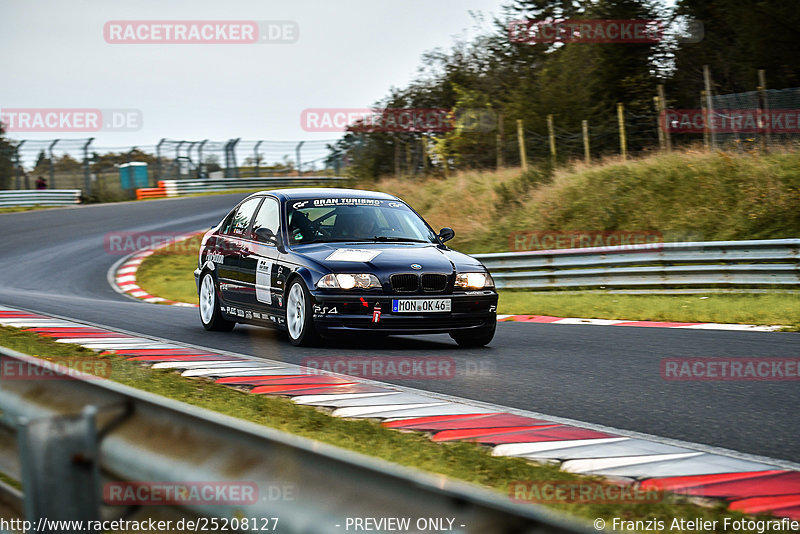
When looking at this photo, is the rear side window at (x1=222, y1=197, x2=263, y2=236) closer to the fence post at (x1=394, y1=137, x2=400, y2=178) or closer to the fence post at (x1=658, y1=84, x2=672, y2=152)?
the fence post at (x1=658, y1=84, x2=672, y2=152)

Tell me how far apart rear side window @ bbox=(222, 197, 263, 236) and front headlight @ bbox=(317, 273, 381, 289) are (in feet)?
7.18

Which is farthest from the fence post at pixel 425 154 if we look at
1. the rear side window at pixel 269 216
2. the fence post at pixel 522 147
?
the rear side window at pixel 269 216

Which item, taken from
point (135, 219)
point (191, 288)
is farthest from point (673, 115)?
point (135, 219)

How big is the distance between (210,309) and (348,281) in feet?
9.43

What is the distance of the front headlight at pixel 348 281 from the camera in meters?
8.86

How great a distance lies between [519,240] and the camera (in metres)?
22.7

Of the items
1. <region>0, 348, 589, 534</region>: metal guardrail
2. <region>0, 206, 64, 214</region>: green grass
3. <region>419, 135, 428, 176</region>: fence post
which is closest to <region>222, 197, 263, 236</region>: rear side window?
<region>0, 348, 589, 534</region>: metal guardrail

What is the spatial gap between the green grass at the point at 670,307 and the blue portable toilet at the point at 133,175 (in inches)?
1274

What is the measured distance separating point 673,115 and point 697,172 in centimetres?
793

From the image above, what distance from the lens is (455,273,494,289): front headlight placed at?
361 inches

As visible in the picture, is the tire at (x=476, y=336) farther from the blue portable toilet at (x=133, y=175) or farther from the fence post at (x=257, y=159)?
the fence post at (x=257, y=159)

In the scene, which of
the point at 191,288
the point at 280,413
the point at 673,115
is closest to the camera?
the point at 280,413

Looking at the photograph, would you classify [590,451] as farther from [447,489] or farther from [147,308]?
[147,308]

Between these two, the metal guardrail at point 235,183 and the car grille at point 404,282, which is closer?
the car grille at point 404,282
